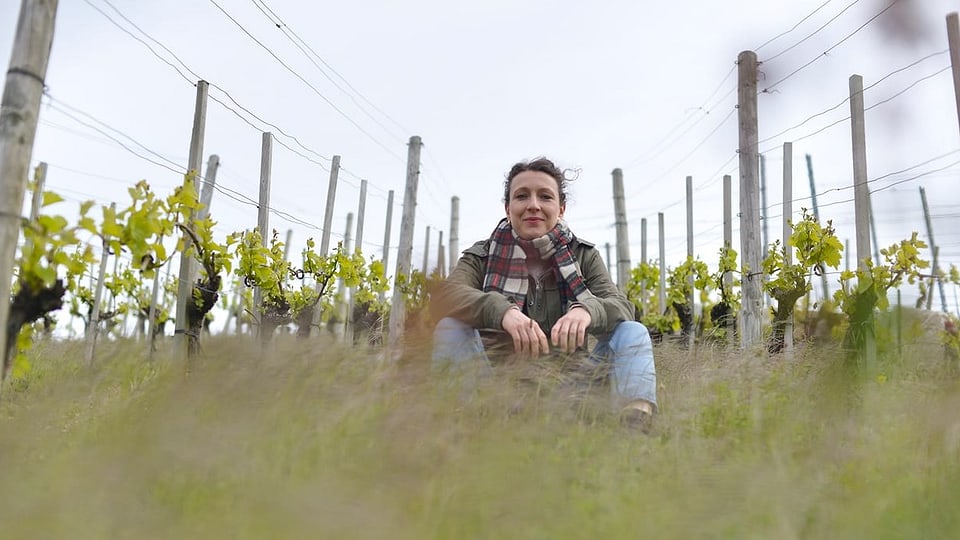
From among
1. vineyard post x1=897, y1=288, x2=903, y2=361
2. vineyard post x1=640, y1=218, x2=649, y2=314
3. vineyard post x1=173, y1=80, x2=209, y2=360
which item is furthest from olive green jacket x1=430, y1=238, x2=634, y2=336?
vineyard post x1=640, y1=218, x2=649, y2=314

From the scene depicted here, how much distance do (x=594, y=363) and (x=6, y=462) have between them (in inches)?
74.6

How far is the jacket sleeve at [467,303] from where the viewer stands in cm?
258

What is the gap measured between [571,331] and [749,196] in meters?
5.34

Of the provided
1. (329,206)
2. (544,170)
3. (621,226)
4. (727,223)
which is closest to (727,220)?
(727,223)

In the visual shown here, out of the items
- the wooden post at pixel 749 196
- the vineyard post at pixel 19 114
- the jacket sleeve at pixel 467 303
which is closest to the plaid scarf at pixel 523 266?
the jacket sleeve at pixel 467 303

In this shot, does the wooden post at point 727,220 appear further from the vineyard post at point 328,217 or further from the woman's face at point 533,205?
the woman's face at point 533,205

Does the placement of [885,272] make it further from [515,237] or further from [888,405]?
[515,237]

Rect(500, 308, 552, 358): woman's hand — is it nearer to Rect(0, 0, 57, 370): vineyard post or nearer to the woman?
the woman

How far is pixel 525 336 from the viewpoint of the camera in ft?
8.14

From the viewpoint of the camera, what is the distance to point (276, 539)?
140 cm

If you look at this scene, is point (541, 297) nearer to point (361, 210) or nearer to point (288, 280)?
point (288, 280)

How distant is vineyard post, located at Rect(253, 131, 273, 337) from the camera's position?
7348mm

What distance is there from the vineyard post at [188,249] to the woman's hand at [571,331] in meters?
2.91

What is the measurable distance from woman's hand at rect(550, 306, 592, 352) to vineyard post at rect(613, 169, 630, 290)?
1004 centimetres
